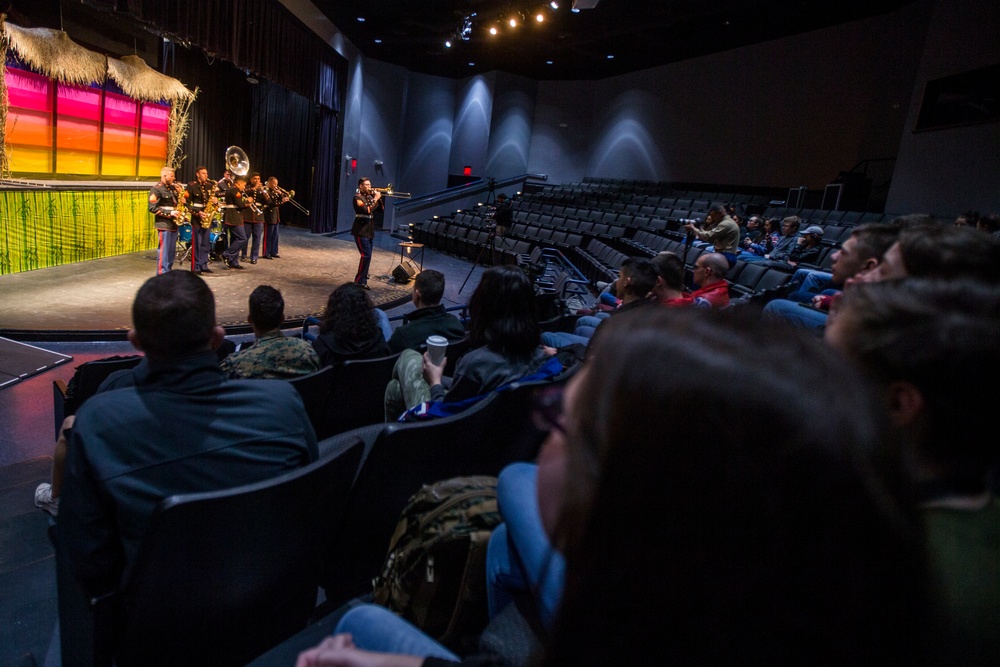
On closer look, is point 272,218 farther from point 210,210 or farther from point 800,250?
point 800,250

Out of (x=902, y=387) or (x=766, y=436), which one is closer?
(x=766, y=436)

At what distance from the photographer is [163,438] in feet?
4.18

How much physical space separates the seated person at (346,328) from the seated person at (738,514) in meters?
2.53

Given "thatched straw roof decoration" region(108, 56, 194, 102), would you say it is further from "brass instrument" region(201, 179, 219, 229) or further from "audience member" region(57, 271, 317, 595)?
"audience member" region(57, 271, 317, 595)

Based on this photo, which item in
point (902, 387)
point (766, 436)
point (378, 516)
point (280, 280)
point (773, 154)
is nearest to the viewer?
point (766, 436)

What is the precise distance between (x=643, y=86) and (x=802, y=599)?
1771cm

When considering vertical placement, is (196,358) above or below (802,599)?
below

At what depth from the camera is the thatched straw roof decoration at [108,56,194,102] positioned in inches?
323

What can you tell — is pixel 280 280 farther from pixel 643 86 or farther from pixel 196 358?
pixel 643 86

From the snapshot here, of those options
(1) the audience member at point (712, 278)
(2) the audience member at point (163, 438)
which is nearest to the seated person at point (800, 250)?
(1) the audience member at point (712, 278)

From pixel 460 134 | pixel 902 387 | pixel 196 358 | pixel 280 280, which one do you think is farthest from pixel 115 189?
pixel 460 134

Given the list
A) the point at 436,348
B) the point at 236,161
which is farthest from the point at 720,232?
the point at 236,161

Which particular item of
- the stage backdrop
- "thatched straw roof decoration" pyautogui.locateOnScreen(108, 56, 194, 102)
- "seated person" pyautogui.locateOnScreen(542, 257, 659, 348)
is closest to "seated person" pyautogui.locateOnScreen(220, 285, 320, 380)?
"seated person" pyautogui.locateOnScreen(542, 257, 659, 348)

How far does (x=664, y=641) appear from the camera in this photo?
41 centimetres
